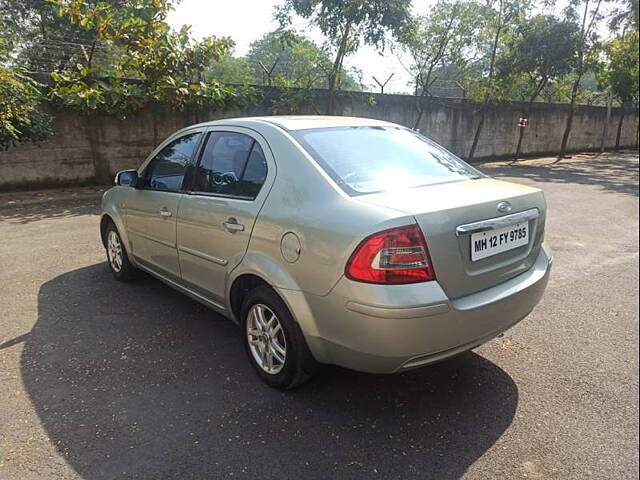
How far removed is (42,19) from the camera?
1536cm

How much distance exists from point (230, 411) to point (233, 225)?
3.54 ft

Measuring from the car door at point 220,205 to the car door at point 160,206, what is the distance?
16cm

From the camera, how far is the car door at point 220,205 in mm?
2779

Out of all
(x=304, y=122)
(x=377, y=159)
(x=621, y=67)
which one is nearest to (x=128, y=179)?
(x=304, y=122)

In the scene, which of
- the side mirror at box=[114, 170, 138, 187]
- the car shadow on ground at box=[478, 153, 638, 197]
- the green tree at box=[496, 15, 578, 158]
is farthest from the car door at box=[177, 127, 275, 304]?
the green tree at box=[496, 15, 578, 158]

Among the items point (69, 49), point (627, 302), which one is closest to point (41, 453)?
point (627, 302)

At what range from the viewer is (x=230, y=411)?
100.0 inches

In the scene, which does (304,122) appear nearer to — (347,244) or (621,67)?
(347,244)

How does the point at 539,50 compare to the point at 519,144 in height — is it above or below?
above

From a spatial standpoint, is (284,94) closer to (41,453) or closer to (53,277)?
(53,277)

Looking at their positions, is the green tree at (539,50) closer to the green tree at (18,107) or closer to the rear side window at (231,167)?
the green tree at (18,107)

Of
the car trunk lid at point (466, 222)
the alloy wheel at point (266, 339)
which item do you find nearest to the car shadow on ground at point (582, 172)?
the car trunk lid at point (466, 222)

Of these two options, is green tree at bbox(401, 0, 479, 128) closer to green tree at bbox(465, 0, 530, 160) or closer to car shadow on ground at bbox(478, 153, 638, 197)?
green tree at bbox(465, 0, 530, 160)

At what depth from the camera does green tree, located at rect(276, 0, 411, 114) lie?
1177cm
